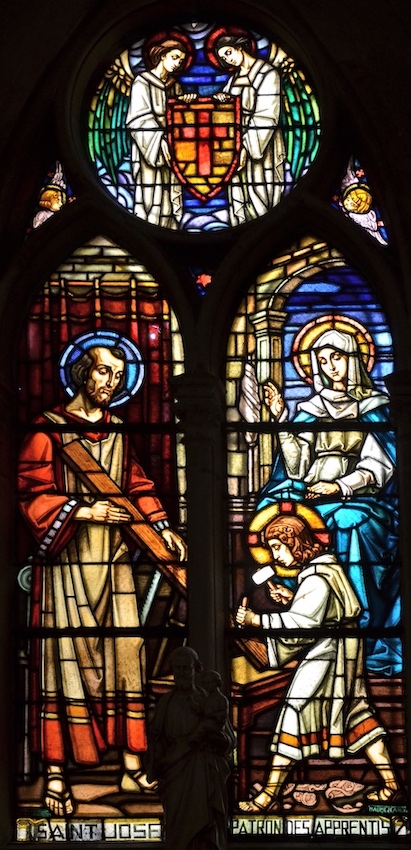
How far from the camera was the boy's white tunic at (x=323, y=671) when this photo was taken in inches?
532

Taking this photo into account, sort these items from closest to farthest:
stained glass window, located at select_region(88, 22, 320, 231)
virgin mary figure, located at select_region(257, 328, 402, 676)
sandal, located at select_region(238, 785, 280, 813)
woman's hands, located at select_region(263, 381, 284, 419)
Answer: sandal, located at select_region(238, 785, 280, 813), virgin mary figure, located at select_region(257, 328, 402, 676), woman's hands, located at select_region(263, 381, 284, 419), stained glass window, located at select_region(88, 22, 320, 231)

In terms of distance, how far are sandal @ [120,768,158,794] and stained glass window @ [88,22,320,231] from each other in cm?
350

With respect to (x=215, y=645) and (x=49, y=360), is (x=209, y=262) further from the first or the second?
(x=215, y=645)

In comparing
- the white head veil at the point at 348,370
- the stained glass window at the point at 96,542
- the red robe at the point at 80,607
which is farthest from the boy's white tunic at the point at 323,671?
the white head veil at the point at 348,370

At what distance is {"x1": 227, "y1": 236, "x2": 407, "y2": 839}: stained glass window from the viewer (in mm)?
13461

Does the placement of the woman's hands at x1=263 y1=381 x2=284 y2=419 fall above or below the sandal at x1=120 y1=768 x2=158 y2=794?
above

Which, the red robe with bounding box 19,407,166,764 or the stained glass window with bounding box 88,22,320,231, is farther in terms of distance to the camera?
the stained glass window with bounding box 88,22,320,231

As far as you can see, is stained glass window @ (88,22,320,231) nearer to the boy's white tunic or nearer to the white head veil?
the white head veil

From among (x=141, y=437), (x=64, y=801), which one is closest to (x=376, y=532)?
(x=141, y=437)

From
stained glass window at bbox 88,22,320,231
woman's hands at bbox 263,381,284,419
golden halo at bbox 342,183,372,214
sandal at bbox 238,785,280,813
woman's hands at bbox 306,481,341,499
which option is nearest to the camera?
sandal at bbox 238,785,280,813

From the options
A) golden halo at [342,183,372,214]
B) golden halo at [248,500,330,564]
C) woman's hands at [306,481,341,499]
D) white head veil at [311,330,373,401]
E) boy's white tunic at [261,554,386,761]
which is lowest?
boy's white tunic at [261,554,386,761]

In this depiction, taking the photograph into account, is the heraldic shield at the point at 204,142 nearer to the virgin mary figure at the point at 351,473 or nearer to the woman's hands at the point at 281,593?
the virgin mary figure at the point at 351,473

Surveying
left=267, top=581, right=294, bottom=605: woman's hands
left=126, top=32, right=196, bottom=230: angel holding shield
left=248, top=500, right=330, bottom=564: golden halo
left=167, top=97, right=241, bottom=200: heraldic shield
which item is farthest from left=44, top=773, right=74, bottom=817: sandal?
left=167, top=97, right=241, bottom=200: heraldic shield

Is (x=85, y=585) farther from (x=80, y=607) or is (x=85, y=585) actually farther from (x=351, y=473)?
(x=351, y=473)
